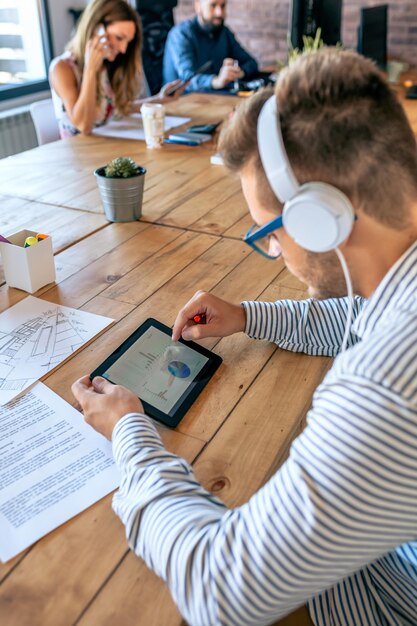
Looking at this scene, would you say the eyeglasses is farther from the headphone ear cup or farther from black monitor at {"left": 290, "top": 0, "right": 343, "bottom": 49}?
black monitor at {"left": 290, "top": 0, "right": 343, "bottom": 49}

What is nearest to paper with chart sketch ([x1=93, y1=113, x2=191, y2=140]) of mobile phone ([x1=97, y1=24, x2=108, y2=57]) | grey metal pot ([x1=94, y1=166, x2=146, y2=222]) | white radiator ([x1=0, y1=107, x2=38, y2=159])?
mobile phone ([x1=97, y1=24, x2=108, y2=57])

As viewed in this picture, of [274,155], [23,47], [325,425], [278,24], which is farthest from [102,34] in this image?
[278,24]

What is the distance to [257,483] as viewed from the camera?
0.77 metres

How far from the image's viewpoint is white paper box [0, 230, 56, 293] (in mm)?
1187

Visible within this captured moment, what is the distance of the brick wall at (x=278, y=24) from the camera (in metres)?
4.10

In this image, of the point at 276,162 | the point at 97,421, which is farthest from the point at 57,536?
the point at 276,162

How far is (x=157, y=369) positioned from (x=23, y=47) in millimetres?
3456

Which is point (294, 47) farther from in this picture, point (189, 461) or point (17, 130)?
point (189, 461)

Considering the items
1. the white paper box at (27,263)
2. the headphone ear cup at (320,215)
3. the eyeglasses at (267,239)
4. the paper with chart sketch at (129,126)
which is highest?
the headphone ear cup at (320,215)

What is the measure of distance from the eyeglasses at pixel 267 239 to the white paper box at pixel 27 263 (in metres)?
0.56

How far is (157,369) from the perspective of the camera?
97cm

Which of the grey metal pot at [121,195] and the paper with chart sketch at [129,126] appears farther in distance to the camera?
the paper with chart sketch at [129,126]

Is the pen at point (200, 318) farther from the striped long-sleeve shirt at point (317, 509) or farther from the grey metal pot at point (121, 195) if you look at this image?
the grey metal pot at point (121, 195)

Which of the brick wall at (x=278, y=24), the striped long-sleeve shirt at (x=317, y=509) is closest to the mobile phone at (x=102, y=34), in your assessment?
the striped long-sleeve shirt at (x=317, y=509)
